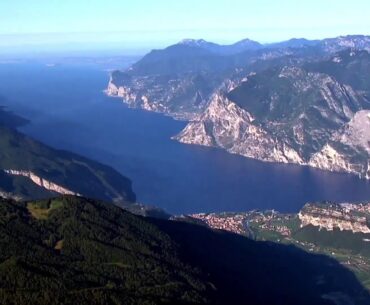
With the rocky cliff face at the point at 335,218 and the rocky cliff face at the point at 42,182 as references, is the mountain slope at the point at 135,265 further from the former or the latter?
the rocky cliff face at the point at 42,182

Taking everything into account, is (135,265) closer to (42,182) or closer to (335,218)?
(335,218)

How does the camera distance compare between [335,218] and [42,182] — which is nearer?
[335,218]

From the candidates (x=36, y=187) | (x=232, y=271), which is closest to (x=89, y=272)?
(x=232, y=271)

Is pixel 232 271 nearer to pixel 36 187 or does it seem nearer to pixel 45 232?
pixel 45 232

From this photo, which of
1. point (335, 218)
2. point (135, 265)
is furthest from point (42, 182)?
point (135, 265)

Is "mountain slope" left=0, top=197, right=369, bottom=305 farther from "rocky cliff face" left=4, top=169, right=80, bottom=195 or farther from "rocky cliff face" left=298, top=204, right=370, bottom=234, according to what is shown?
"rocky cliff face" left=4, top=169, right=80, bottom=195

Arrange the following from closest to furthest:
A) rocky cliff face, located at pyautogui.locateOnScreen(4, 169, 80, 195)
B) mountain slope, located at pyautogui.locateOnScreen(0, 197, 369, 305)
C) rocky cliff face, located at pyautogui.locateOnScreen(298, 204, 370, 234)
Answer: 1. mountain slope, located at pyautogui.locateOnScreen(0, 197, 369, 305)
2. rocky cliff face, located at pyautogui.locateOnScreen(298, 204, 370, 234)
3. rocky cliff face, located at pyautogui.locateOnScreen(4, 169, 80, 195)

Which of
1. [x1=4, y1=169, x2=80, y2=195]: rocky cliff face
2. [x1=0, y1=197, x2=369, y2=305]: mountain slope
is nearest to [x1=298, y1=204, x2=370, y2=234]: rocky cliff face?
[x1=0, y1=197, x2=369, y2=305]: mountain slope
